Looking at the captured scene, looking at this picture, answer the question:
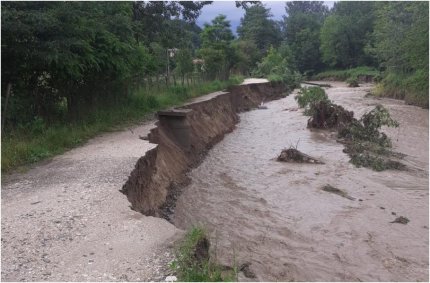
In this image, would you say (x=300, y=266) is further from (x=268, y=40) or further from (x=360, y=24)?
(x=268, y=40)

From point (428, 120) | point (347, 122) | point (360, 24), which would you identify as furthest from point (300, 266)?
point (360, 24)

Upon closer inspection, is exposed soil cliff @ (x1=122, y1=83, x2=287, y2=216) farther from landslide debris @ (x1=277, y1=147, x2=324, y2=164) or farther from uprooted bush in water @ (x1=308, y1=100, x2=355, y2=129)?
uprooted bush in water @ (x1=308, y1=100, x2=355, y2=129)

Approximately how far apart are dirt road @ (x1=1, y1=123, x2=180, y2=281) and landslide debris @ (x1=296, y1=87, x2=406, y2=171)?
27.0 ft

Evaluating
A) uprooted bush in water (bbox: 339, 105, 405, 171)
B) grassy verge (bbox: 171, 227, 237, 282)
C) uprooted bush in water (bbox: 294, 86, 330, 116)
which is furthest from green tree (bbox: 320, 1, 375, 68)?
grassy verge (bbox: 171, 227, 237, 282)

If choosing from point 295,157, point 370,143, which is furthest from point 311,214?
point 370,143

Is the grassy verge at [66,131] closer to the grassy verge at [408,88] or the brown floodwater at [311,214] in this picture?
the brown floodwater at [311,214]

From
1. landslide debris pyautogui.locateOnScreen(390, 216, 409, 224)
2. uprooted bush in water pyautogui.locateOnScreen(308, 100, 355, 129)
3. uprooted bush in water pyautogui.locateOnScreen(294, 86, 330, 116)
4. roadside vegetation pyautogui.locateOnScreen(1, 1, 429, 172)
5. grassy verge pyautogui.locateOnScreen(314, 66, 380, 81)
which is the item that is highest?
roadside vegetation pyautogui.locateOnScreen(1, 1, 429, 172)

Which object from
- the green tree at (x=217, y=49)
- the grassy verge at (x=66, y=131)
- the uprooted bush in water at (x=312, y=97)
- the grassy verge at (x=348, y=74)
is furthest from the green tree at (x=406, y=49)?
the grassy verge at (x=66, y=131)

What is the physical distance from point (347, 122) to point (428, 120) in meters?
7.44

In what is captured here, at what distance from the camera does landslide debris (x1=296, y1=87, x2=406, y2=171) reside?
46.0 feet

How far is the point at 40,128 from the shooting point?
11.0 metres

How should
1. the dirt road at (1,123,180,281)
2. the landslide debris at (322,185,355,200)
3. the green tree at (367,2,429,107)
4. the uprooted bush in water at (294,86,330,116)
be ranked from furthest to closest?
1. the green tree at (367,2,429,107)
2. the uprooted bush in water at (294,86,330,116)
3. the landslide debris at (322,185,355,200)
4. the dirt road at (1,123,180,281)

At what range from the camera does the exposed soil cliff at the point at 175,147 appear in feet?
29.2

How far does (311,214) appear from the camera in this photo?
9.73 m
